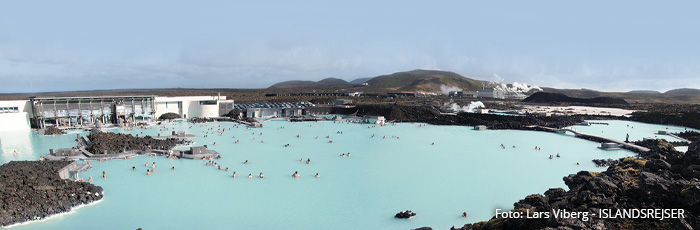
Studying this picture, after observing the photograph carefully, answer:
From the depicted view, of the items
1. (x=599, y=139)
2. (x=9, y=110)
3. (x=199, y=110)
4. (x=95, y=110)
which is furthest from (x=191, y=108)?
(x=599, y=139)

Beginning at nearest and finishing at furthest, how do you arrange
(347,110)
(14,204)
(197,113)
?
(14,204) < (197,113) < (347,110)

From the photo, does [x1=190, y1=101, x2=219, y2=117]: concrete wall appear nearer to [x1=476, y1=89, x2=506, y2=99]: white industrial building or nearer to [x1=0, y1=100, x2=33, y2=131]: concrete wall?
[x1=0, y1=100, x2=33, y2=131]: concrete wall

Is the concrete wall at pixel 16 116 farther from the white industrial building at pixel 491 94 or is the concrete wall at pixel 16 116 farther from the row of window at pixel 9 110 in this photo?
the white industrial building at pixel 491 94

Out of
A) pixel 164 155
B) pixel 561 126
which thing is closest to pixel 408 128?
pixel 561 126

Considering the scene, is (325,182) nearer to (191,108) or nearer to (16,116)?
(16,116)

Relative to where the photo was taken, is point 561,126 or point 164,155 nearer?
point 164,155

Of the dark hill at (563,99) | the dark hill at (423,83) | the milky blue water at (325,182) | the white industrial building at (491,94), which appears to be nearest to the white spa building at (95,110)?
the milky blue water at (325,182)

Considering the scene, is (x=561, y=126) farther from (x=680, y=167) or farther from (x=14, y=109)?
(x=14, y=109)
